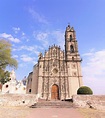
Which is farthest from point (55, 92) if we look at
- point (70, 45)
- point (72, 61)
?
point (70, 45)

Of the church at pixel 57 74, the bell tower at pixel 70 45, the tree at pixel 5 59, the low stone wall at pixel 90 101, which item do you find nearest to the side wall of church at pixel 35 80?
the church at pixel 57 74

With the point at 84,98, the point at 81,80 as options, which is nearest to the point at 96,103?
the point at 84,98

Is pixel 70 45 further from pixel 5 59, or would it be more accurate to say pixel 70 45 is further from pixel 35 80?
pixel 5 59

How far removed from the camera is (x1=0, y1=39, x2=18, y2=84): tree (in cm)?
1672

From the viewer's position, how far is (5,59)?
1697 cm

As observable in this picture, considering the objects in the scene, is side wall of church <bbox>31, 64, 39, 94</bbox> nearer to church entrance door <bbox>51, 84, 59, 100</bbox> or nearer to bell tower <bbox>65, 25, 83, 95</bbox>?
church entrance door <bbox>51, 84, 59, 100</bbox>

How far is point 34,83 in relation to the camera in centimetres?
2833

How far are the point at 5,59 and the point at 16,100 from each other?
248 inches

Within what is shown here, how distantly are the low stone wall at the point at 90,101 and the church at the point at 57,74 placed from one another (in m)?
9.31

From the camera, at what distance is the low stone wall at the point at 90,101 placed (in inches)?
639

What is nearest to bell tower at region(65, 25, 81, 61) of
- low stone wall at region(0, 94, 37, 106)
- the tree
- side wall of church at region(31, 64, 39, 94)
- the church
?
the church

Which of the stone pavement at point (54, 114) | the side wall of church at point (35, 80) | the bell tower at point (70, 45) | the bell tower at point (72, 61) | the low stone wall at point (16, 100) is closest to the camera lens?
the stone pavement at point (54, 114)

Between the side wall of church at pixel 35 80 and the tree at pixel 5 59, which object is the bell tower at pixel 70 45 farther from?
the tree at pixel 5 59

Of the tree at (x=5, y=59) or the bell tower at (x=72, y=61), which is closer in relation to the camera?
the tree at (x=5, y=59)
